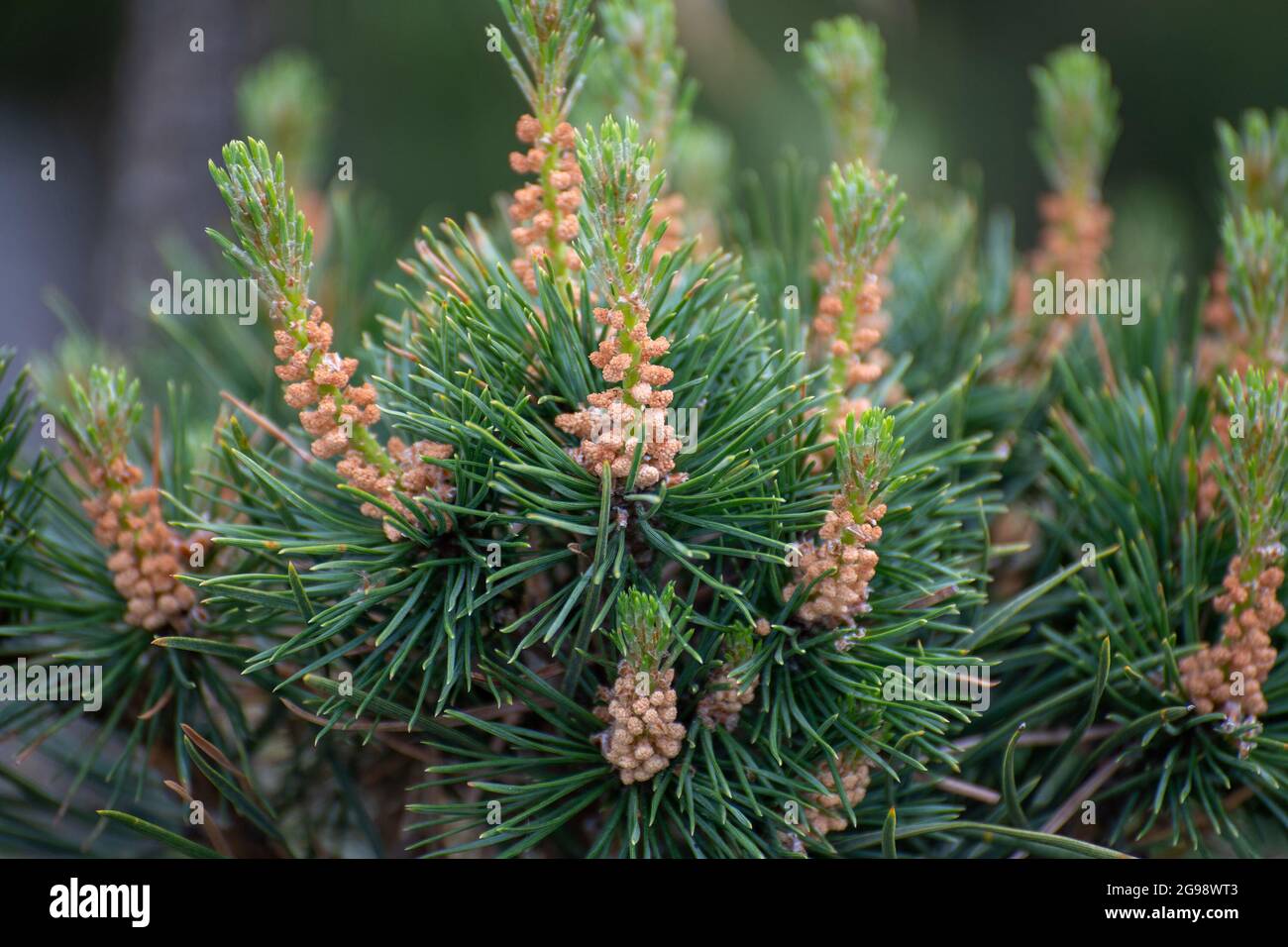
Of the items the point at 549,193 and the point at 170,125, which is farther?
the point at 170,125

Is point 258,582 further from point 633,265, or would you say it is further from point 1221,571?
point 1221,571

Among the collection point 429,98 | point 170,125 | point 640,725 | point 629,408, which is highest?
point 429,98
